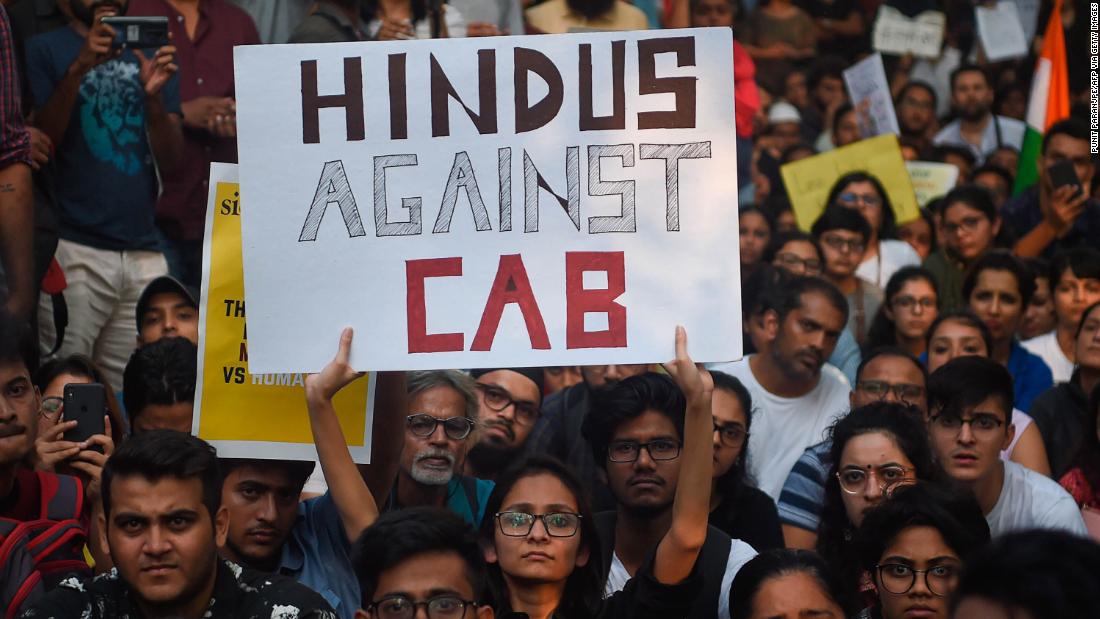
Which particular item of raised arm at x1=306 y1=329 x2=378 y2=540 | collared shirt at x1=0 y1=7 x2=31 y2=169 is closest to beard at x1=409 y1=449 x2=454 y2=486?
raised arm at x1=306 y1=329 x2=378 y2=540

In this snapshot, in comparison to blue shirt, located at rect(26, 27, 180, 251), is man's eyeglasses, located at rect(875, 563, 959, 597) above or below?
below

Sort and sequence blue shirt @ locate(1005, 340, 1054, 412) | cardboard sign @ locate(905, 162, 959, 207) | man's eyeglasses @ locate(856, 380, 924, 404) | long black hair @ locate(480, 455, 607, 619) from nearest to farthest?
long black hair @ locate(480, 455, 607, 619) < man's eyeglasses @ locate(856, 380, 924, 404) < blue shirt @ locate(1005, 340, 1054, 412) < cardboard sign @ locate(905, 162, 959, 207)

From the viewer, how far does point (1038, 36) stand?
1380 cm

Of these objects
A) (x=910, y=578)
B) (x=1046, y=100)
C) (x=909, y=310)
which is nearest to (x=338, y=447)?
(x=910, y=578)

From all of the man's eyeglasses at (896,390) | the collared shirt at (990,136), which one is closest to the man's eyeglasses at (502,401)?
the man's eyeglasses at (896,390)

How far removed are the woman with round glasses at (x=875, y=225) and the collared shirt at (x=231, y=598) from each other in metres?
5.90

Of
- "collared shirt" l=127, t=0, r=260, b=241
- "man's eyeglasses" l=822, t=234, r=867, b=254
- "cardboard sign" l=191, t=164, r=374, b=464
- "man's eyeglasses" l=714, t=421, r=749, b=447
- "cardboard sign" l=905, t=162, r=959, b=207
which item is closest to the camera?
"cardboard sign" l=191, t=164, r=374, b=464

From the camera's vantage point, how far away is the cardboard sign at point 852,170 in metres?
9.91

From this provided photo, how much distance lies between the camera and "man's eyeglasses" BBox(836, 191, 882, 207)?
31.4 ft

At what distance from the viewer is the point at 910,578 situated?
4.50 meters

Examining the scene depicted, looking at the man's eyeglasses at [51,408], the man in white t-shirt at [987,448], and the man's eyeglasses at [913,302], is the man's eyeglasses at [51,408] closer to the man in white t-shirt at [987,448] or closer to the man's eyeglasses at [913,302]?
the man in white t-shirt at [987,448]

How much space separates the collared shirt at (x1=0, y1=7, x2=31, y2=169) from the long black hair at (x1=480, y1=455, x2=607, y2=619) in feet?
6.88

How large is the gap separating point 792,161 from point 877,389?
443 centimetres

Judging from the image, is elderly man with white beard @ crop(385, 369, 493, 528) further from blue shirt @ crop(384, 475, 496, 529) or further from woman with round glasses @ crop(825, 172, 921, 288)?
woman with round glasses @ crop(825, 172, 921, 288)
